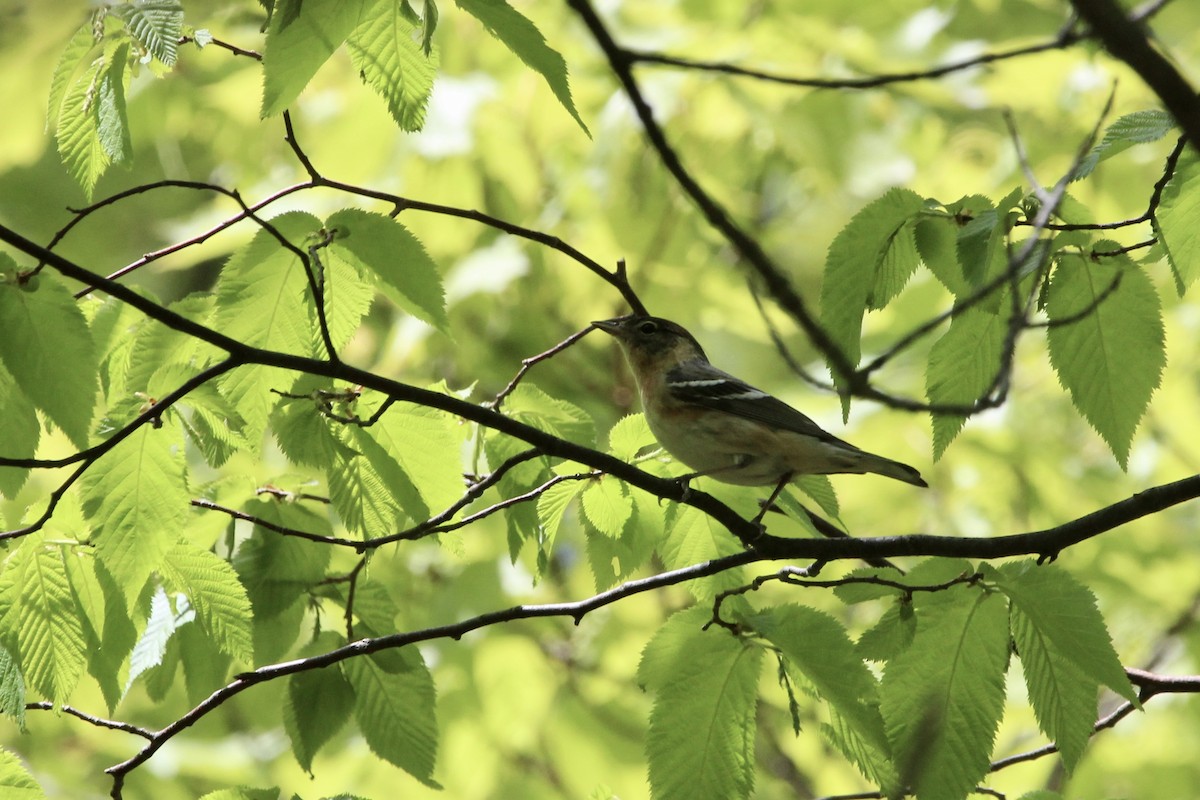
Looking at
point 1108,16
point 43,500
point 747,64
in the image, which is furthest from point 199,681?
point 747,64

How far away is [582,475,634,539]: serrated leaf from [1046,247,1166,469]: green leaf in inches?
46.6

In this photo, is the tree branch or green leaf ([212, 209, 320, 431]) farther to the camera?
green leaf ([212, 209, 320, 431])

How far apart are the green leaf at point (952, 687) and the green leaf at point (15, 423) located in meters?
2.07

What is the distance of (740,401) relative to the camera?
4.39 m

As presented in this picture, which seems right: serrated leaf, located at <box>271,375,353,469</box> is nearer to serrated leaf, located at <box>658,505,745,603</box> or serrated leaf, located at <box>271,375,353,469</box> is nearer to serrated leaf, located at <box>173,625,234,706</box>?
serrated leaf, located at <box>173,625,234,706</box>

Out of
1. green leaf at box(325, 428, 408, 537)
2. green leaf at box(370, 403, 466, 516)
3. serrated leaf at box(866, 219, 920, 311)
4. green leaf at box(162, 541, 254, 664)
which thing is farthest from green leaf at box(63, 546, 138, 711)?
serrated leaf at box(866, 219, 920, 311)

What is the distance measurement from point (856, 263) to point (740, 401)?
1722mm

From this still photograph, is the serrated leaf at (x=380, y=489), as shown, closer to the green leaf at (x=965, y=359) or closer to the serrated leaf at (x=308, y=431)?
the serrated leaf at (x=308, y=431)

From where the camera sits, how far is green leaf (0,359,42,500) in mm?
2559

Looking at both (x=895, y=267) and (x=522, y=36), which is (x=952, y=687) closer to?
(x=895, y=267)

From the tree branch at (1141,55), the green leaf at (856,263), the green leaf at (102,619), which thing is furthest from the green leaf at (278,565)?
the tree branch at (1141,55)

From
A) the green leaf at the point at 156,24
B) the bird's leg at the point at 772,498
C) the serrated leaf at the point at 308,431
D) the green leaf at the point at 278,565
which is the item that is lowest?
the green leaf at the point at 278,565

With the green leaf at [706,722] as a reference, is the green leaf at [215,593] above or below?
above

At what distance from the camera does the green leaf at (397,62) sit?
2555 mm
